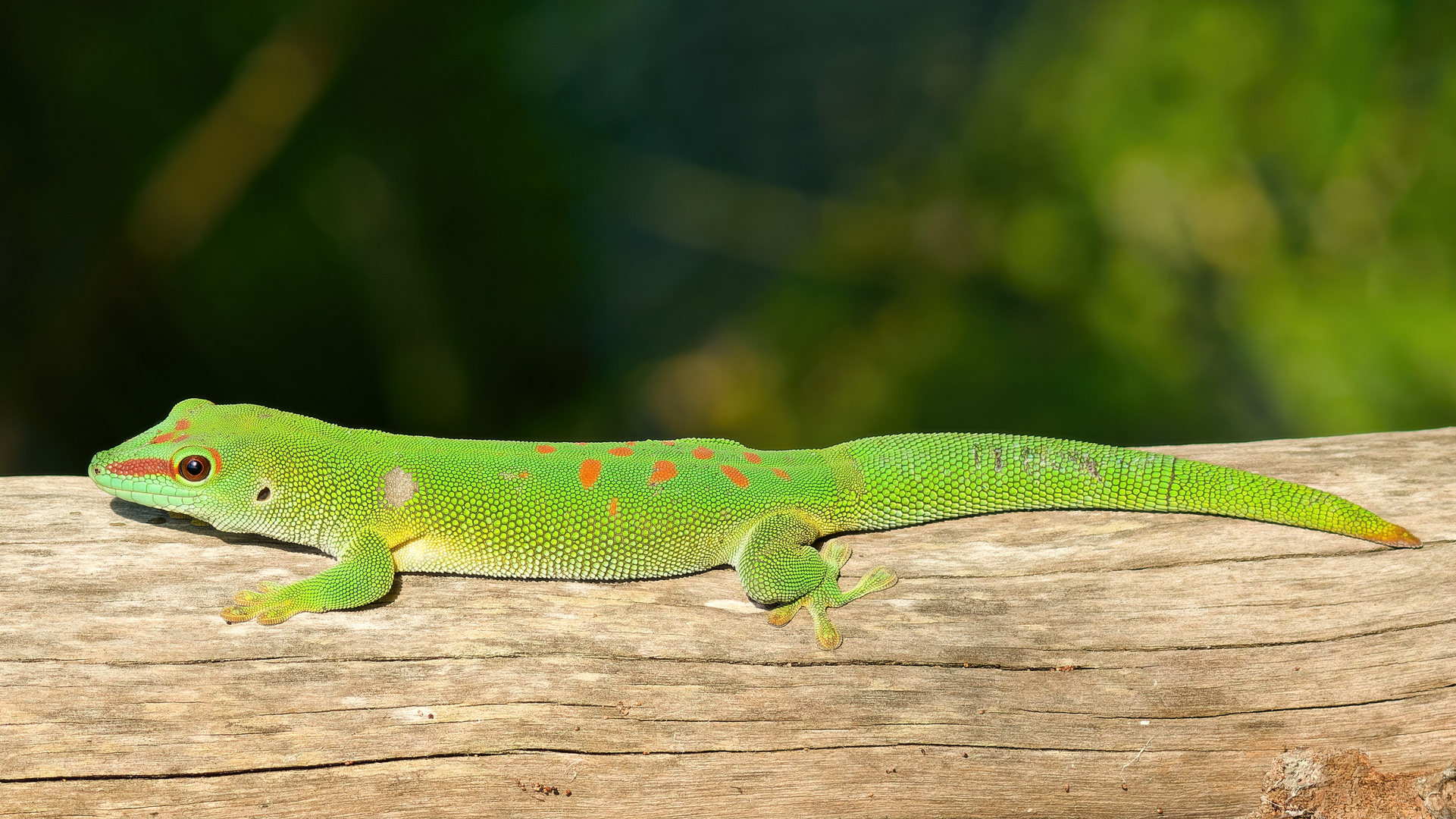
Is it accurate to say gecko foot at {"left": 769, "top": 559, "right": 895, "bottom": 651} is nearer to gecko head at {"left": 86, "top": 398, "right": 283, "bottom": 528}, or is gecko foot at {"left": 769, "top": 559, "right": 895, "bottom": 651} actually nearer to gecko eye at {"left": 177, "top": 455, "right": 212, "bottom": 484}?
gecko head at {"left": 86, "top": 398, "right": 283, "bottom": 528}

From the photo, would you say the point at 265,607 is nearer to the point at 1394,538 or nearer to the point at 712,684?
the point at 712,684

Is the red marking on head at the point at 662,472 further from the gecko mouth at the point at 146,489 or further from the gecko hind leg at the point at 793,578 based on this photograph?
the gecko mouth at the point at 146,489

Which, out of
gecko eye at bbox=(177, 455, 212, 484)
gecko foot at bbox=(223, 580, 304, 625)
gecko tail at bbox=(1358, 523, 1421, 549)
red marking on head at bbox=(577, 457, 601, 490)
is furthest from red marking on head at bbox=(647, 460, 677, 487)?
gecko tail at bbox=(1358, 523, 1421, 549)

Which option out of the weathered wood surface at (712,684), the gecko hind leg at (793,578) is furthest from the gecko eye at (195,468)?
the gecko hind leg at (793,578)

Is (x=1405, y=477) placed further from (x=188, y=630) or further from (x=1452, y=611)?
(x=188, y=630)

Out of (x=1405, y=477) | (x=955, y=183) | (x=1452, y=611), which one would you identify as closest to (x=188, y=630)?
(x=1452, y=611)

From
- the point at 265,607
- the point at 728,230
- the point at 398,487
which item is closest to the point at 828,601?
the point at 398,487
